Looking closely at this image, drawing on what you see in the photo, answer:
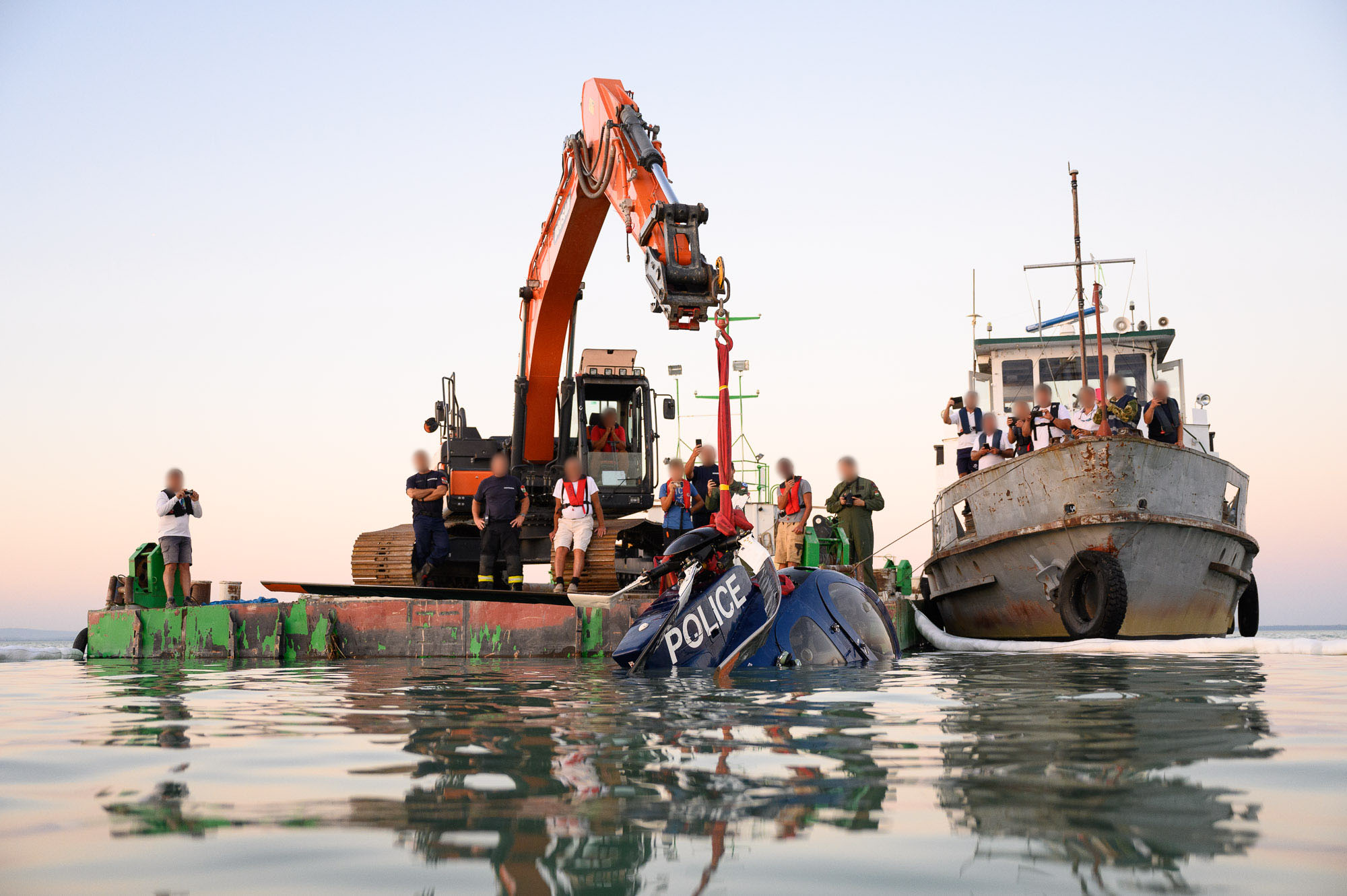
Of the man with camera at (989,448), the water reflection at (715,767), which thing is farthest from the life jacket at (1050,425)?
the water reflection at (715,767)

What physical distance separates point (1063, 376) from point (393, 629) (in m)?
12.1

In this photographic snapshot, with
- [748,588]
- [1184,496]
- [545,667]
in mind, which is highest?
→ [1184,496]

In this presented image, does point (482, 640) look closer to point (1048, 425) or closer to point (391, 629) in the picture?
point (391, 629)

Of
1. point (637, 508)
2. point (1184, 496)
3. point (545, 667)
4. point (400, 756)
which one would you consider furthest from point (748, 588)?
point (1184, 496)

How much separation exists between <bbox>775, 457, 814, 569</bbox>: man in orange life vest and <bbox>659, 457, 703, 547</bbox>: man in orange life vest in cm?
103

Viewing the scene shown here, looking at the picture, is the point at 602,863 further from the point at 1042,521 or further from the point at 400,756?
the point at 1042,521

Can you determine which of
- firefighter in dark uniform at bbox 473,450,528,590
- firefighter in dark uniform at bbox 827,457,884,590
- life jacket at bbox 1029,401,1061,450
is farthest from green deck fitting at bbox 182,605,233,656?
life jacket at bbox 1029,401,1061,450

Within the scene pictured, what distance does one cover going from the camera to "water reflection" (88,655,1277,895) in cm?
215

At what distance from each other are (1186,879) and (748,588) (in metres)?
5.31

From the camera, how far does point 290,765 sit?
3215mm

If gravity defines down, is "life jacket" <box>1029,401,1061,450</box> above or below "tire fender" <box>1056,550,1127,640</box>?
above

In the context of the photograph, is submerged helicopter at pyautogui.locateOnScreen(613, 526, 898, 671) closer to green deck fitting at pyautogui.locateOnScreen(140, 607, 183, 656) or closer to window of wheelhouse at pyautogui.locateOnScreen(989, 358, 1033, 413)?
green deck fitting at pyautogui.locateOnScreen(140, 607, 183, 656)

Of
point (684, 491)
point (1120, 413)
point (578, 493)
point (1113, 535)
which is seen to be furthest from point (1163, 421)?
point (578, 493)

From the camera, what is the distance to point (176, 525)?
10797 millimetres
